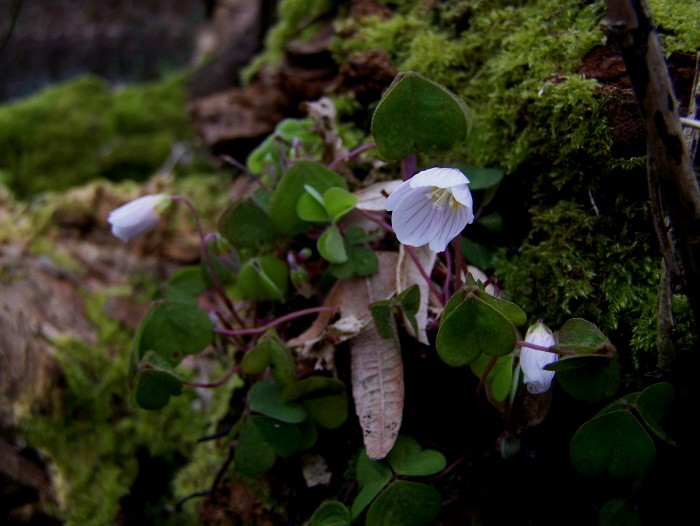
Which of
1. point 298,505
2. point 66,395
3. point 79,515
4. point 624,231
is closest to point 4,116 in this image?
point 66,395

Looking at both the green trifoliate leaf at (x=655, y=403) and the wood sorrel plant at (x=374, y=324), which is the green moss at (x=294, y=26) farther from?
the green trifoliate leaf at (x=655, y=403)

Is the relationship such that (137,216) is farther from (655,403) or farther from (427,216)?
(655,403)

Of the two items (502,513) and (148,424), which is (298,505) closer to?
(502,513)

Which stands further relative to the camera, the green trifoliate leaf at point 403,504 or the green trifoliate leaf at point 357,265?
the green trifoliate leaf at point 357,265

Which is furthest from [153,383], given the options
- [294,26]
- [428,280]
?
[294,26]

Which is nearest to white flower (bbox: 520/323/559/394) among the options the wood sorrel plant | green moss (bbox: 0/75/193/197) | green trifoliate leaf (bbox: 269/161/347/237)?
the wood sorrel plant

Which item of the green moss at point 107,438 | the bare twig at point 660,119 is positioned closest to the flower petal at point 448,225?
the bare twig at point 660,119

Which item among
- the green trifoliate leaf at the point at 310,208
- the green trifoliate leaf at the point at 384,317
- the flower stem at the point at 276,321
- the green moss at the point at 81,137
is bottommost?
the green moss at the point at 81,137
